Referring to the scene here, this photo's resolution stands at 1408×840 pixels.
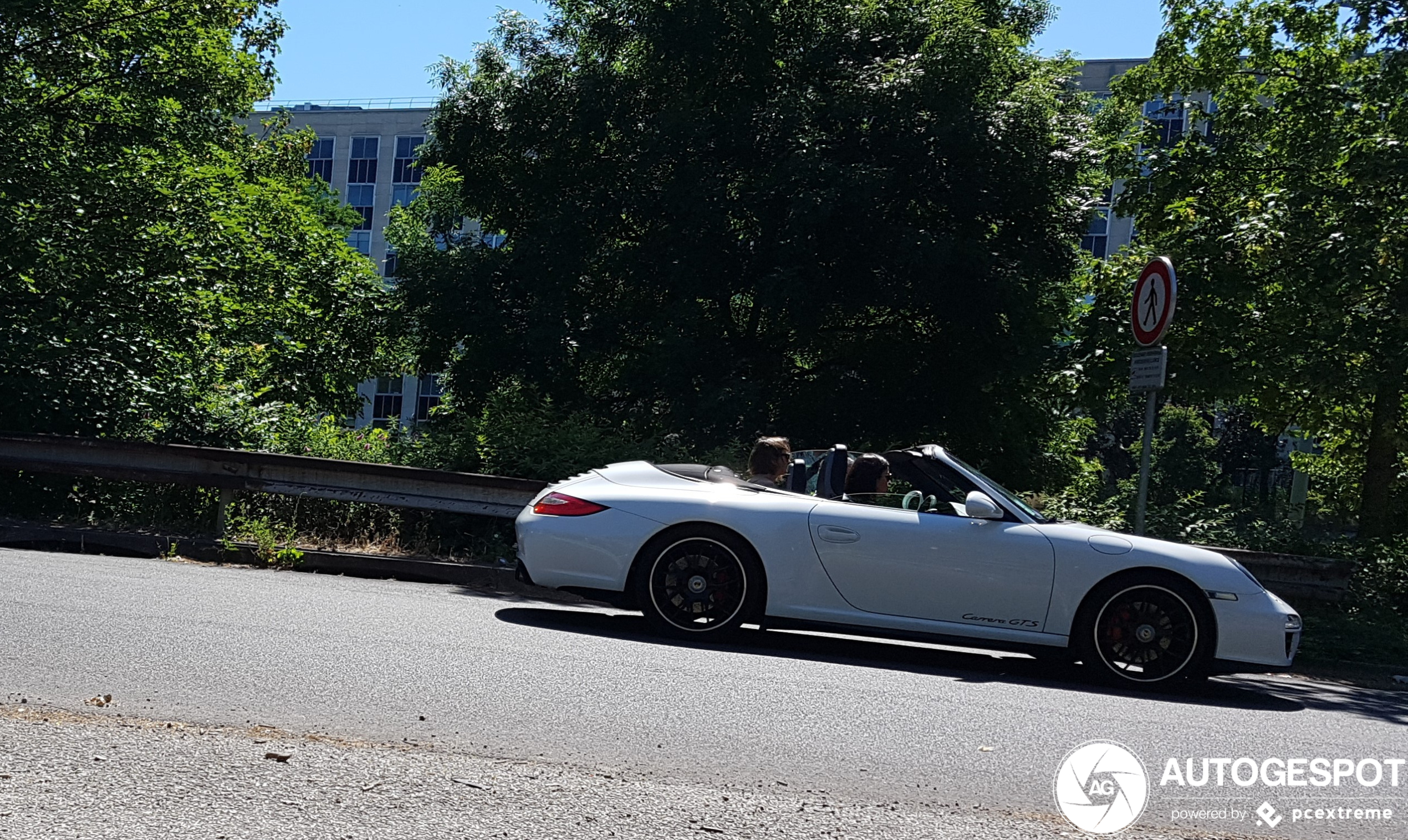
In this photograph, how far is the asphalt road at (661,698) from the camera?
4512 mm

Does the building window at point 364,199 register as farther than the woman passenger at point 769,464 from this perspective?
Yes

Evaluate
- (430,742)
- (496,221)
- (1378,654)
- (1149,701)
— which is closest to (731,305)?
(496,221)

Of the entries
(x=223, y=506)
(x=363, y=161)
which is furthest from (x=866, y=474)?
(x=363, y=161)

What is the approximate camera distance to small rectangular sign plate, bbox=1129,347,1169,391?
9.10 m

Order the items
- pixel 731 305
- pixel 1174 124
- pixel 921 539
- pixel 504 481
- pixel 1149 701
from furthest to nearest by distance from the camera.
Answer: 1. pixel 1174 124
2. pixel 731 305
3. pixel 504 481
4. pixel 921 539
5. pixel 1149 701

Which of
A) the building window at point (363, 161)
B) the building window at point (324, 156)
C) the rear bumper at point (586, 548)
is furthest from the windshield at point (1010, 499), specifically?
the building window at point (324, 156)

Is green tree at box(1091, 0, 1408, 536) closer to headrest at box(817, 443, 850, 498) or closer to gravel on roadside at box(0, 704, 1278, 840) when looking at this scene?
headrest at box(817, 443, 850, 498)

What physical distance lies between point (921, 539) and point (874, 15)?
39.1 ft

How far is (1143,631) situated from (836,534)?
173cm

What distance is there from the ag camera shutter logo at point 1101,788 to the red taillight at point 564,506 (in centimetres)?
331

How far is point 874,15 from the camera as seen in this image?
1727 cm

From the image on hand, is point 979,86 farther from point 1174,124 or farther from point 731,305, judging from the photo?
point 1174,124

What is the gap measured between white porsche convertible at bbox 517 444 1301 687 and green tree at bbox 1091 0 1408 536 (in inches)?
332

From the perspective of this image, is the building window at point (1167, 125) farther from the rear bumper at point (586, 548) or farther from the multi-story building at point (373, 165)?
the multi-story building at point (373, 165)
